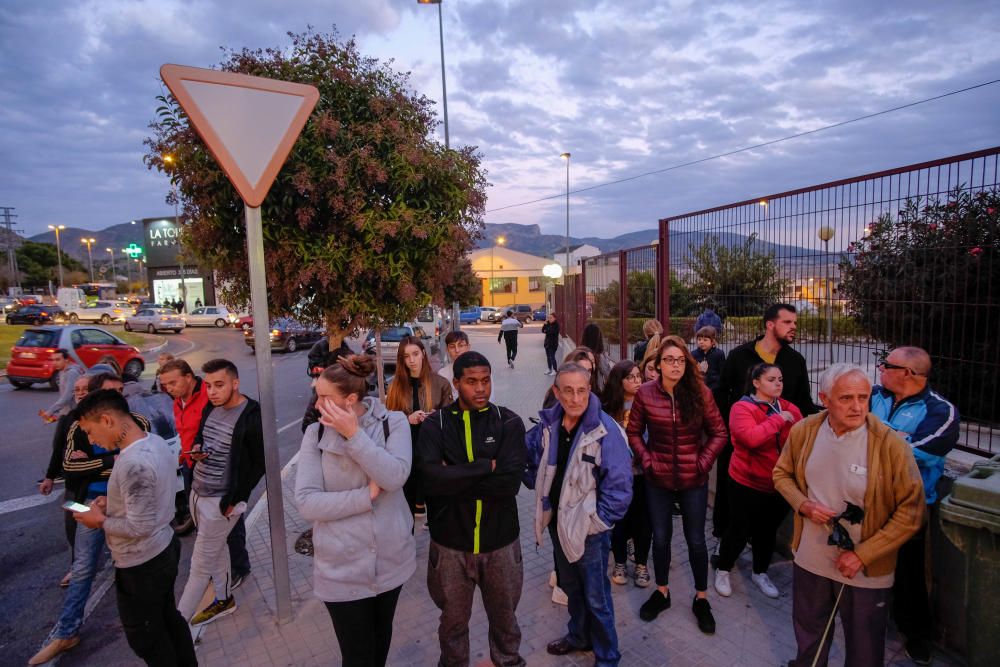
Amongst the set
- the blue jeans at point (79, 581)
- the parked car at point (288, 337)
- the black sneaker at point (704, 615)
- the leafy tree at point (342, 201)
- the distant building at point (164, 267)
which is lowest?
the black sneaker at point (704, 615)

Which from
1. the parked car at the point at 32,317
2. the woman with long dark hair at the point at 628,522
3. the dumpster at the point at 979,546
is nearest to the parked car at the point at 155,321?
the parked car at the point at 32,317

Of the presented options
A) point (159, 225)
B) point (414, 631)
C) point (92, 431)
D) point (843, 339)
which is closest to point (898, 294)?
point (843, 339)

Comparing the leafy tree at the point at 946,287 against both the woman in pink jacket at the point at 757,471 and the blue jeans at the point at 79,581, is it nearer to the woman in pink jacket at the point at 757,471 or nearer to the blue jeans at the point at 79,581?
the woman in pink jacket at the point at 757,471

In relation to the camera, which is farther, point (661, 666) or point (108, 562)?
point (108, 562)

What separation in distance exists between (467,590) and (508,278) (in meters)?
58.5

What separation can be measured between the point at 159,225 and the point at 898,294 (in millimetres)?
66086

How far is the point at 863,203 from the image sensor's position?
13.2ft

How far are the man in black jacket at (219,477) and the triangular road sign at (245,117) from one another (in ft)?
4.41

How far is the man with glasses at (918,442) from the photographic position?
306cm

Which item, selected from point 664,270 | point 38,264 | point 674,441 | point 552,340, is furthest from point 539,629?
point 38,264

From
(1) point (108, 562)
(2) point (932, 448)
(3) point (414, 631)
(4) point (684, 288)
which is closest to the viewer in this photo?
(2) point (932, 448)

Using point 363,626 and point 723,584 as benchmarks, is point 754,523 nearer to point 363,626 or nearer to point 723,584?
point 723,584

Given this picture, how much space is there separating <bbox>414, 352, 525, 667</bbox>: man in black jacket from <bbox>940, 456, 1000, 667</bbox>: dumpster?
7.14 feet

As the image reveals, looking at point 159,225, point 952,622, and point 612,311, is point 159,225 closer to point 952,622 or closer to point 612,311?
point 612,311
